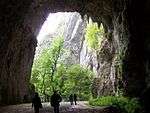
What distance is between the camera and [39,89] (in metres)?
64.9

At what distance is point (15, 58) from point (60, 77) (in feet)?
79.7

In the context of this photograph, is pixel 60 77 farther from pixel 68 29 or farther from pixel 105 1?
pixel 68 29

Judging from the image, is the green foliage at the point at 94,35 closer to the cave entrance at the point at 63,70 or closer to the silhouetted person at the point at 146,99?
the cave entrance at the point at 63,70

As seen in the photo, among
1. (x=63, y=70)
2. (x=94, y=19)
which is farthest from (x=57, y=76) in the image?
(x=94, y=19)

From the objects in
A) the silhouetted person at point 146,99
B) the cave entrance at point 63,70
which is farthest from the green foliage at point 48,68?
the silhouetted person at point 146,99

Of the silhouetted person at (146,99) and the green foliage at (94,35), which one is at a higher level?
the green foliage at (94,35)

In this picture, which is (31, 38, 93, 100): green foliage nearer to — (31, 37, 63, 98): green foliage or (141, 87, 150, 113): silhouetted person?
(31, 37, 63, 98): green foliage

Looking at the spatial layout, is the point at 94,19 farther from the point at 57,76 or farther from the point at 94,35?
the point at 57,76

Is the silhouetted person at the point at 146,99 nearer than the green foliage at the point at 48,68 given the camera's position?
Yes

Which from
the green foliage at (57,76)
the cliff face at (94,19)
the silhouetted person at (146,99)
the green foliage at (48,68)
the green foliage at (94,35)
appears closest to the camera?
the silhouetted person at (146,99)

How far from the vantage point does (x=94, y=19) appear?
4756 cm

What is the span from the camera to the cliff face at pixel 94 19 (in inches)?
1205

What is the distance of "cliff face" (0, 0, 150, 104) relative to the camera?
3061cm

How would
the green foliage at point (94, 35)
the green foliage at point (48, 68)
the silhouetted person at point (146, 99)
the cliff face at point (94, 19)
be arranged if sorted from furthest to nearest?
the green foliage at point (48, 68) < the green foliage at point (94, 35) < the cliff face at point (94, 19) < the silhouetted person at point (146, 99)
